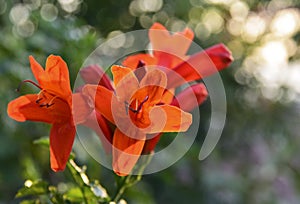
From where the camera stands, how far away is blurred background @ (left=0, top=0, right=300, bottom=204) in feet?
8.66

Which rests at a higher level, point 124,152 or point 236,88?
point 124,152

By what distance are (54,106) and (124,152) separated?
0.17m

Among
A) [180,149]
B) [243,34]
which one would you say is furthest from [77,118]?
[243,34]

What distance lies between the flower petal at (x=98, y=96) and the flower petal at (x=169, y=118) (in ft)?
0.26

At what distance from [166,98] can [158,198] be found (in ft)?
5.37

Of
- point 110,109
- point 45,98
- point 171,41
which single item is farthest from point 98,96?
point 171,41

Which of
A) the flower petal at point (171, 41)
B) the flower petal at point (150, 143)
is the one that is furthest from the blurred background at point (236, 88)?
the flower petal at point (150, 143)

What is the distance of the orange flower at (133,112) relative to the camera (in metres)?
1.01

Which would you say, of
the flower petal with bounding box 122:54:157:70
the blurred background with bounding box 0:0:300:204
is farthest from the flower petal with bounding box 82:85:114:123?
the blurred background with bounding box 0:0:300:204

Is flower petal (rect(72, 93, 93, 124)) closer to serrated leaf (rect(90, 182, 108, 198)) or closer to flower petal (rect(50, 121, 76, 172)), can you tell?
flower petal (rect(50, 121, 76, 172))

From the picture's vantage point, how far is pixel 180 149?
6.82ft

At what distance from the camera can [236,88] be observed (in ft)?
10.5

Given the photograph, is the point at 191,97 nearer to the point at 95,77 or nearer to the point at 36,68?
the point at 95,77

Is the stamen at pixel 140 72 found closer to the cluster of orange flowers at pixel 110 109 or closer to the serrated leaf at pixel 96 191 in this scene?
the cluster of orange flowers at pixel 110 109
